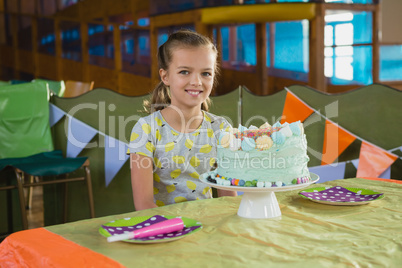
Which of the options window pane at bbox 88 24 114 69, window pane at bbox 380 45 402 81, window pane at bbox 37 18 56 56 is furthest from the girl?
window pane at bbox 37 18 56 56

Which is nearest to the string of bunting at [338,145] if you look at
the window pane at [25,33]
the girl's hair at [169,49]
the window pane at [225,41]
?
the girl's hair at [169,49]

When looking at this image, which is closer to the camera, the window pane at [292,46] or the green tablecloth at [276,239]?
the green tablecloth at [276,239]

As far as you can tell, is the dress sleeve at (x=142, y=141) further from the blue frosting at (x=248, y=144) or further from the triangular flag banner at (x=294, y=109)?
the triangular flag banner at (x=294, y=109)

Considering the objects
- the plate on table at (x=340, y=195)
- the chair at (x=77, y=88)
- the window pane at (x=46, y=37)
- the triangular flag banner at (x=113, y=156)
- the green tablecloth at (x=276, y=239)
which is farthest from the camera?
the window pane at (x=46, y=37)

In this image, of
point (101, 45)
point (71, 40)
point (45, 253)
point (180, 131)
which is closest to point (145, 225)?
point (45, 253)

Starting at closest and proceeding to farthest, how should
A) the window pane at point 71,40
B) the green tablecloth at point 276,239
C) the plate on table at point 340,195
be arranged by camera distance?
the green tablecloth at point 276,239, the plate on table at point 340,195, the window pane at point 71,40

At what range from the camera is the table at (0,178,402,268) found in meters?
0.89

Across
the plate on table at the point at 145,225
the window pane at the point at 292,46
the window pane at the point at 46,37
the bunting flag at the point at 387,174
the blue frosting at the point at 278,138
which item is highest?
the window pane at the point at 46,37

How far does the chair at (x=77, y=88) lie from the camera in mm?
5285

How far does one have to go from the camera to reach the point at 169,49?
68.5 inches

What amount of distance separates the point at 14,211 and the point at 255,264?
2626mm

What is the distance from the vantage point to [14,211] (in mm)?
3143

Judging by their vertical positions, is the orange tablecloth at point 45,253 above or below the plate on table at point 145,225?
below

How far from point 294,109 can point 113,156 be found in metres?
1.14
